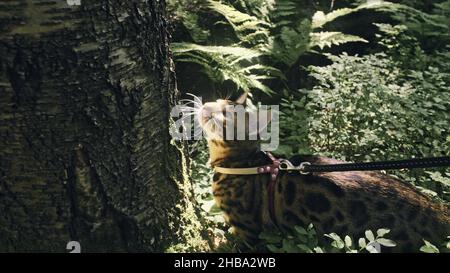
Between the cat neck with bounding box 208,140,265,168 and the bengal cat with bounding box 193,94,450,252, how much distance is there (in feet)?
0.14

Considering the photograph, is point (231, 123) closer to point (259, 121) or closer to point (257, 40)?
point (259, 121)

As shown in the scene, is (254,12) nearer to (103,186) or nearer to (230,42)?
(230,42)

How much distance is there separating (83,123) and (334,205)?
1564 millimetres

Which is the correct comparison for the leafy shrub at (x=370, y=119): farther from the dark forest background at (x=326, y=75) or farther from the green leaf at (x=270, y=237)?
the green leaf at (x=270, y=237)

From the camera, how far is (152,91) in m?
2.52

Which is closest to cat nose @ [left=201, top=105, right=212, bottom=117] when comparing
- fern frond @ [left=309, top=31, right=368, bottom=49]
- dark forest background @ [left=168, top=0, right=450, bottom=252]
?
dark forest background @ [left=168, top=0, right=450, bottom=252]

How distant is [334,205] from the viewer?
2.92 meters

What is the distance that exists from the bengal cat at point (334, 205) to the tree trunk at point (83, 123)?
0.83 m

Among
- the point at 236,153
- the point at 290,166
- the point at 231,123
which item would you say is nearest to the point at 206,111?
the point at 231,123

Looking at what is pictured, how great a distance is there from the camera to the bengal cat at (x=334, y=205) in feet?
9.05

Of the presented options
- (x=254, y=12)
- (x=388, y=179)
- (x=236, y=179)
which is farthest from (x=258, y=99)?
(x=388, y=179)
